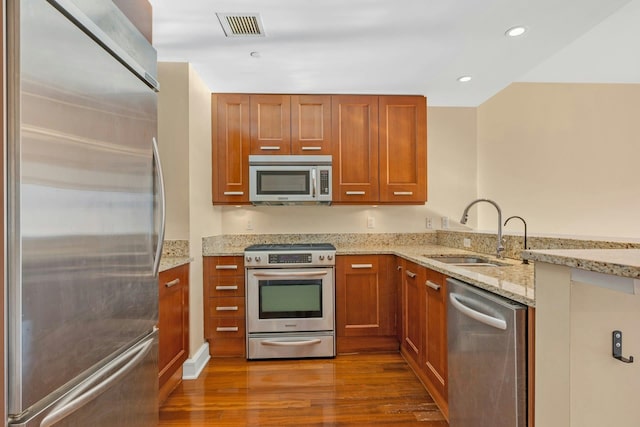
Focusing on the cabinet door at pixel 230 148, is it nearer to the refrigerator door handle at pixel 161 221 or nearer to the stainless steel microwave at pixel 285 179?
the stainless steel microwave at pixel 285 179

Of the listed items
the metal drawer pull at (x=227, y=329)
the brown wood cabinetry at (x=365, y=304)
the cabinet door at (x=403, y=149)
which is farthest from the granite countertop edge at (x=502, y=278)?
the metal drawer pull at (x=227, y=329)

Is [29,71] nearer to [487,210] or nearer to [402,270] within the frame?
[402,270]

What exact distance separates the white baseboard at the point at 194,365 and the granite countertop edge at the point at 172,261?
0.75 metres

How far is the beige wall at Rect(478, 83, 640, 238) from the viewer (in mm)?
3695

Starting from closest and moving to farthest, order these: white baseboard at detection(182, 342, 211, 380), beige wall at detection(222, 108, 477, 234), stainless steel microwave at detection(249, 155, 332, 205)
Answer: white baseboard at detection(182, 342, 211, 380), stainless steel microwave at detection(249, 155, 332, 205), beige wall at detection(222, 108, 477, 234)

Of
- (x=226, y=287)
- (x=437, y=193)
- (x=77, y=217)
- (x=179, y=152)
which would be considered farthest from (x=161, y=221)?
(x=437, y=193)

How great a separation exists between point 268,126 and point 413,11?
5.24 ft

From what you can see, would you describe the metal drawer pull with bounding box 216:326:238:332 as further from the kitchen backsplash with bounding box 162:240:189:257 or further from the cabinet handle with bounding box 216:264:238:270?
the kitchen backsplash with bounding box 162:240:189:257

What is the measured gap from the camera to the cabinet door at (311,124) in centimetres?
301

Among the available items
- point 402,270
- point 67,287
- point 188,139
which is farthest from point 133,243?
point 402,270

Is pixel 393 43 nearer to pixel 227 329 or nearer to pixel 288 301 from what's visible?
pixel 288 301

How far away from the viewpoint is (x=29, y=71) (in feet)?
2.42

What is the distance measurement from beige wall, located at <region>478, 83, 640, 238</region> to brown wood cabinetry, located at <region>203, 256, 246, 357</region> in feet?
10.1

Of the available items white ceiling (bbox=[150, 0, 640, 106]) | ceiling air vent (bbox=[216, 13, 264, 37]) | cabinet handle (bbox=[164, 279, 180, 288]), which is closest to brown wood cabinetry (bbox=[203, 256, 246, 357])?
cabinet handle (bbox=[164, 279, 180, 288])
